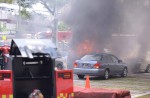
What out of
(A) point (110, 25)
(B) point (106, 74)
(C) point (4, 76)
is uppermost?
(C) point (4, 76)

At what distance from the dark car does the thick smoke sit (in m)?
4.76

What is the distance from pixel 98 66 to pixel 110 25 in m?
6.66

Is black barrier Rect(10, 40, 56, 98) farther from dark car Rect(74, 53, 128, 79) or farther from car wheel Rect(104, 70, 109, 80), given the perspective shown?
car wheel Rect(104, 70, 109, 80)

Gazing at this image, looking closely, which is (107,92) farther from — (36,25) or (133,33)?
(36,25)

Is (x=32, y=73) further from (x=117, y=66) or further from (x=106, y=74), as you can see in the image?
(x=117, y=66)

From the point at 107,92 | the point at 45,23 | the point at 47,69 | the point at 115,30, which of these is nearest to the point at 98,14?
the point at 115,30

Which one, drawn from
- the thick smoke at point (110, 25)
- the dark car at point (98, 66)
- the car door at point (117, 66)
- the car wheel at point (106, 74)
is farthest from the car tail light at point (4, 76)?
the thick smoke at point (110, 25)

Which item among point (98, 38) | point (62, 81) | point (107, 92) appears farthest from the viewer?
point (98, 38)

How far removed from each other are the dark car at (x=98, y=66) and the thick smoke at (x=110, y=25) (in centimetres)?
476

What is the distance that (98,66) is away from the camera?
56.9ft

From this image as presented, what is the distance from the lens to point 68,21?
78.4 feet

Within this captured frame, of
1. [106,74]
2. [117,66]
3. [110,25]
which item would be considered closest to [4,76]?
[106,74]

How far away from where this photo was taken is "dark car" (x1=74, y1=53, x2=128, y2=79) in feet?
56.9

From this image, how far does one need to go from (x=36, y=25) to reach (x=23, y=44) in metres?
33.7
